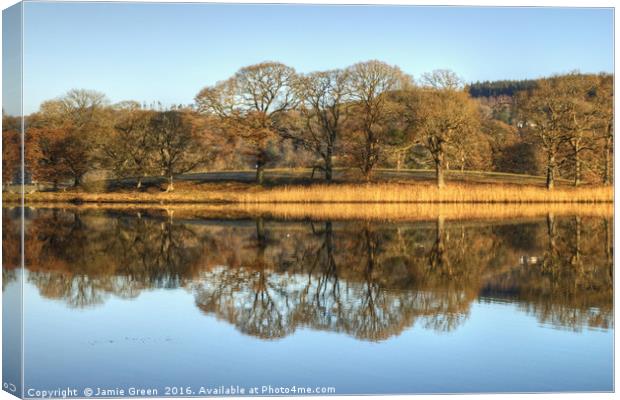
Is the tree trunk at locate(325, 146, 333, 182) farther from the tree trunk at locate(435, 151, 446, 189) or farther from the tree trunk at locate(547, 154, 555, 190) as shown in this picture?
the tree trunk at locate(547, 154, 555, 190)

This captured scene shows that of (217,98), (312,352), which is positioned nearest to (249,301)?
(312,352)

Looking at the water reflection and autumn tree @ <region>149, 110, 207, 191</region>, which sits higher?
autumn tree @ <region>149, 110, 207, 191</region>

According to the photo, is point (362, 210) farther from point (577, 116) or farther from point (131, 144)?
point (131, 144)

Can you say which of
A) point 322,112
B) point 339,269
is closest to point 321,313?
point 339,269

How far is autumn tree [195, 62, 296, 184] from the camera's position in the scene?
4394cm

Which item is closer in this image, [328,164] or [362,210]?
[362,210]

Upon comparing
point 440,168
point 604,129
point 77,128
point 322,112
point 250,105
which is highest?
point 250,105

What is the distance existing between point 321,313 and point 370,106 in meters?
30.3

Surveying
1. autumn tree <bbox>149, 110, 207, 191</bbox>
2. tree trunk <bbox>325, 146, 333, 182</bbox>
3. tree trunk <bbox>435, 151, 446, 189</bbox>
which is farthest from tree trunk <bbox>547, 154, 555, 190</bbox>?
autumn tree <bbox>149, 110, 207, 191</bbox>

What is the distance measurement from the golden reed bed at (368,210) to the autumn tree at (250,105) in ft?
15.2

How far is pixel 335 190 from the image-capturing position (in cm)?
4069

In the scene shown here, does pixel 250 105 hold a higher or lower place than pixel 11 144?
higher

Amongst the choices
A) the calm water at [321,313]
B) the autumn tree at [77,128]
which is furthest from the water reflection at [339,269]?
the autumn tree at [77,128]

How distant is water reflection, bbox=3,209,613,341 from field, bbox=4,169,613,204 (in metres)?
10.00
